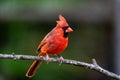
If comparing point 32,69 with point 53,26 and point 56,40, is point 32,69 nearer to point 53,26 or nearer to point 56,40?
point 56,40

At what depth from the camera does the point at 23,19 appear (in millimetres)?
7008

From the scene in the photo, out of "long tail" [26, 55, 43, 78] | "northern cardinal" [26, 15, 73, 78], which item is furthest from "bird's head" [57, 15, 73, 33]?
"long tail" [26, 55, 43, 78]

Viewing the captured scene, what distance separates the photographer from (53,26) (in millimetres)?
7023

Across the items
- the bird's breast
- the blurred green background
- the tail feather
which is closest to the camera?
the bird's breast

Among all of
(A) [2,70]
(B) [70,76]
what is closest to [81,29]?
(B) [70,76]

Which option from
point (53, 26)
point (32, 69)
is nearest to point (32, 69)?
point (32, 69)

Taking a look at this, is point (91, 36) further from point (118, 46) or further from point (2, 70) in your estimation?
point (2, 70)

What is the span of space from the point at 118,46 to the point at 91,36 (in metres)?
0.69

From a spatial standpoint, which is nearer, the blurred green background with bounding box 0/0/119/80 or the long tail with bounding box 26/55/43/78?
the long tail with bounding box 26/55/43/78

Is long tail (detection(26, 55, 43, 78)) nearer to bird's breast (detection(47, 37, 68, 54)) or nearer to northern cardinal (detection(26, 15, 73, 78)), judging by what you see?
northern cardinal (detection(26, 15, 73, 78))

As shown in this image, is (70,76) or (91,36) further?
(91,36)

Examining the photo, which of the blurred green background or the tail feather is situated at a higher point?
the tail feather

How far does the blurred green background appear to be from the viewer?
661cm

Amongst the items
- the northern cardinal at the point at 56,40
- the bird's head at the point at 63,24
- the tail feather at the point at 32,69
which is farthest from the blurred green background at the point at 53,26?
the bird's head at the point at 63,24
